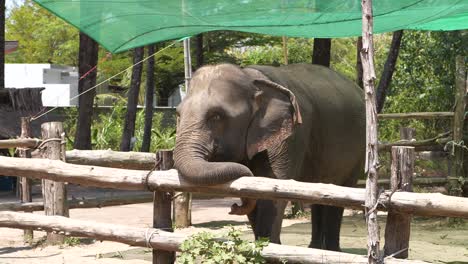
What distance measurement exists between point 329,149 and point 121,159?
2.33 m

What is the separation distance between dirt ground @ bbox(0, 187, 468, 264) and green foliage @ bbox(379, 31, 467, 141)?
13.2ft

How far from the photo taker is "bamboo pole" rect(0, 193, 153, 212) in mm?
9446

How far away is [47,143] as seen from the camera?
8875 mm

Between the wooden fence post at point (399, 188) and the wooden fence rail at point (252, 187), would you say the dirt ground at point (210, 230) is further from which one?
the wooden fence post at point (399, 188)

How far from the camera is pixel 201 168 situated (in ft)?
19.7

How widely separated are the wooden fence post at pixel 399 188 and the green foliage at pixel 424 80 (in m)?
9.49

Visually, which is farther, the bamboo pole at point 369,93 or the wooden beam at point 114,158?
the wooden beam at point 114,158

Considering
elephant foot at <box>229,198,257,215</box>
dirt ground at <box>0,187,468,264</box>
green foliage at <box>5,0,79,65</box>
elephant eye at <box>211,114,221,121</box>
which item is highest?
green foliage at <box>5,0,79,65</box>

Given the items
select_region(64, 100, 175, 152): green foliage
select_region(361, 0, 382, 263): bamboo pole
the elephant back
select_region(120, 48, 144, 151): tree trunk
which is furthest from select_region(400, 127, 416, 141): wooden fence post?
select_region(64, 100, 175, 152): green foliage

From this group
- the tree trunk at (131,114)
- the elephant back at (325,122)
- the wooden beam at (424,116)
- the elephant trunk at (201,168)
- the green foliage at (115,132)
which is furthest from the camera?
the green foliage at (115,132)

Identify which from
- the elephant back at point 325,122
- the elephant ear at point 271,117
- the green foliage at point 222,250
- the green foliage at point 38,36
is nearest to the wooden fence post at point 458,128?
the elephant back at point 325,122

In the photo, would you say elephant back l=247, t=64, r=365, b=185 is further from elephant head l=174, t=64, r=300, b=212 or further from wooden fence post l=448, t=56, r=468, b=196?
wooden fence post l=448, t=56, r=468, b=196

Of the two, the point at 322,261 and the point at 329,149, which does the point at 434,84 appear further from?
the point at 322,261

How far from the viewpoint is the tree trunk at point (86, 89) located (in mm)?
15586
